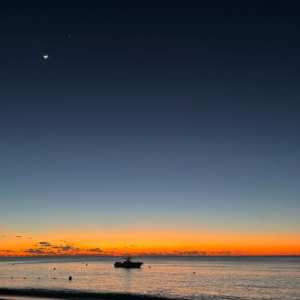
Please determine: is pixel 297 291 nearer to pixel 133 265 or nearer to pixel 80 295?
pixel 80 295

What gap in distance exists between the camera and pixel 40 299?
2515 inches

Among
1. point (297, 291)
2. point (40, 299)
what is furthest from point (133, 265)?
point (40, 299)

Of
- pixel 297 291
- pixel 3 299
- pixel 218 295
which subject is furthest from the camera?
pixel 297 291

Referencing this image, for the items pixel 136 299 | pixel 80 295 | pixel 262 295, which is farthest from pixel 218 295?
pixel 80 295

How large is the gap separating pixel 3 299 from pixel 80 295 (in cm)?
1907

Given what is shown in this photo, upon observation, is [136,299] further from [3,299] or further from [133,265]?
[133,265]

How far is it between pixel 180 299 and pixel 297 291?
38.2 m

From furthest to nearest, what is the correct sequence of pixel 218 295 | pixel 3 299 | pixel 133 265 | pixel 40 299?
pixel 133 265 < pixel 218 295 < pixel 40 299 < pixel 3 299

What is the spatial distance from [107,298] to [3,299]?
21.0 m

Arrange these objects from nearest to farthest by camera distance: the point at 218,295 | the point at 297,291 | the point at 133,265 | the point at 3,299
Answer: the point at 3,299
the point at 218,295
the point at 297,291
the point at 133,265

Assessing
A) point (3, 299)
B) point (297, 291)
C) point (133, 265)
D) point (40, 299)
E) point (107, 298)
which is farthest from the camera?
point (133, 265)

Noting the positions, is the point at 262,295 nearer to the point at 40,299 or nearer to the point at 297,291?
the point at 297,291

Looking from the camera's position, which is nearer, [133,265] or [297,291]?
[297,291]

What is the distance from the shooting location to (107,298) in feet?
227
